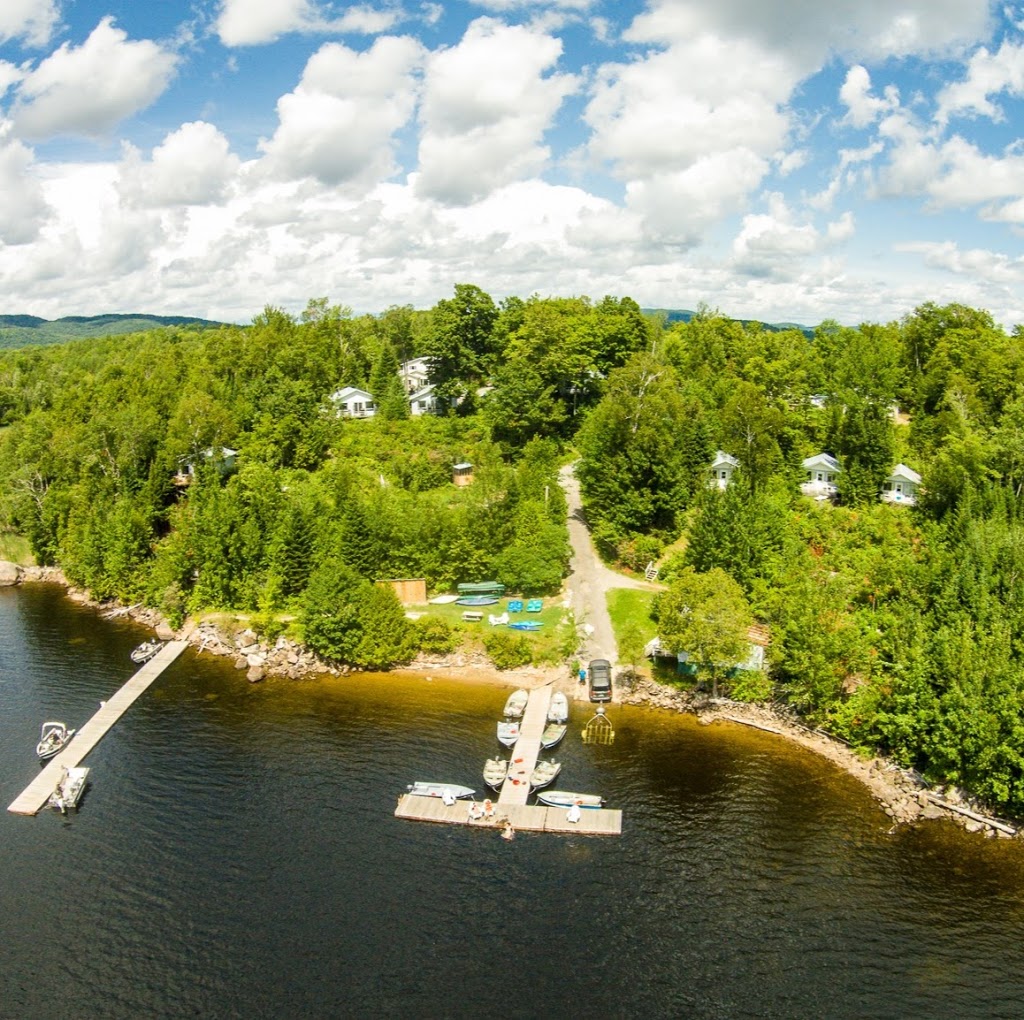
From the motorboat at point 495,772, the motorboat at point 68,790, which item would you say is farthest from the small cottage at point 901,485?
the motorboat at point 68,790

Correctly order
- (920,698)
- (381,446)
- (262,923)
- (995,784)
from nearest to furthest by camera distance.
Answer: (262,923)
(995,784)
(920,698)
(381,446)

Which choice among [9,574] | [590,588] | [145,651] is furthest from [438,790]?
[9,574]

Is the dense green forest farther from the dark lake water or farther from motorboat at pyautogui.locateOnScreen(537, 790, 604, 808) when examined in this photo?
motorboat at pyautogui.locateOnScreen(537, 790, 604, 808)

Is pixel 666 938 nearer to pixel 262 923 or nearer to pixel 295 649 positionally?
pixel 262 923

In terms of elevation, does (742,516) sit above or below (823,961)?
above

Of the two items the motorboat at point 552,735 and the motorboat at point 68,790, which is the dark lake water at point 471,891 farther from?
the motorboat at point 552,735

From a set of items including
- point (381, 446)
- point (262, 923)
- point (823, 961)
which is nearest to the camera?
point (823, 961)

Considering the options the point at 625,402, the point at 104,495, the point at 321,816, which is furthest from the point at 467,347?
the point at 321,816
